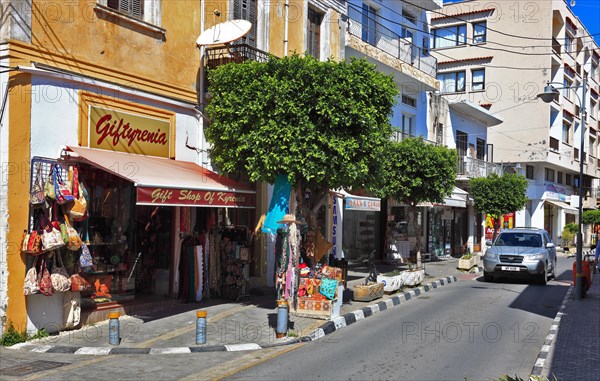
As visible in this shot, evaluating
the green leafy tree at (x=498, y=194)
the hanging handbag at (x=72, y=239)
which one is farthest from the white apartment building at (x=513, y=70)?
the hanging handbag at (x=72, y=239)

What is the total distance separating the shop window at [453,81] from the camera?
132ft

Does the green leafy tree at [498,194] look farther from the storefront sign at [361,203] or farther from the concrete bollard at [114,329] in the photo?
the concrete bollard at [114,329]

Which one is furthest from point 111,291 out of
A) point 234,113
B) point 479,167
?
point 479,167

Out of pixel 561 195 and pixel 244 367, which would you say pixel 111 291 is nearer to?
pixel 244 367

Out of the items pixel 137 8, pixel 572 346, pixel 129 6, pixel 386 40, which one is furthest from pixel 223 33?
pixel 386 40

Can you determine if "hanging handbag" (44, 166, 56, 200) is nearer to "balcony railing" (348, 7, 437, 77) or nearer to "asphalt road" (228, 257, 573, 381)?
"asphalt road" (228, 257, 573, 381)

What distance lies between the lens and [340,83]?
35.3 ft

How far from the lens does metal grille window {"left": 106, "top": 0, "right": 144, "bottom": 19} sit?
1080cm

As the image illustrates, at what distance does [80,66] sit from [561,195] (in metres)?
44.1

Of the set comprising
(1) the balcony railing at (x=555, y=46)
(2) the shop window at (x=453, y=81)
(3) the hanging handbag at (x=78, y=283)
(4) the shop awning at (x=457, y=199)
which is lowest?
(3) the hanging handbag at (x=78, y=283)

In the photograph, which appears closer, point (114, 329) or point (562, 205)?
point (114, 329)

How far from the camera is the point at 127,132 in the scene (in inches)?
426

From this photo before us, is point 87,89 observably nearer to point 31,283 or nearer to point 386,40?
point 31,283

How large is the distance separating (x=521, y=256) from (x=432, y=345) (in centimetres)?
955
